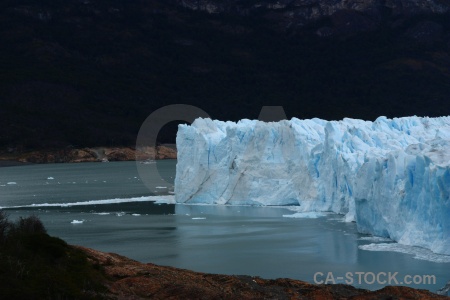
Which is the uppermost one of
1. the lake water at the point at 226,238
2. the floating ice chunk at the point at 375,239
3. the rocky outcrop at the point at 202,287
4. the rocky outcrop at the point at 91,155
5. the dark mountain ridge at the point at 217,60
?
the dark mountain ridge at the point at 217,60

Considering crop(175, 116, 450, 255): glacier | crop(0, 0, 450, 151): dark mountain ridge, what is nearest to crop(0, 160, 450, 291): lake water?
crop(175, 116, 450, 255): glacier

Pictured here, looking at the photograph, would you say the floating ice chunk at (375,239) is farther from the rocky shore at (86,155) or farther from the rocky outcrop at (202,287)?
the rocky shore at (86,155)

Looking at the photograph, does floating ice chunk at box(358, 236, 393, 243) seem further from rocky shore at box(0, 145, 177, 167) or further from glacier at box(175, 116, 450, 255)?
rocky shore at box(0, 145, 177, 167)

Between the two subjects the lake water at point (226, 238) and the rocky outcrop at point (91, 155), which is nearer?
the lake water at point (226, 238)

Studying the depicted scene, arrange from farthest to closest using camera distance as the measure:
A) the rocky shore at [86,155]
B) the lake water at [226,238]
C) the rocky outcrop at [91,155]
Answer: the rocky outcrop at [91,155]
the rocky shore at [86,155]
the lake water at [226,238]

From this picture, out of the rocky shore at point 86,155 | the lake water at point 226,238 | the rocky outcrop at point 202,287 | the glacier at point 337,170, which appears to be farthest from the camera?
the rocky shore at point 86,155

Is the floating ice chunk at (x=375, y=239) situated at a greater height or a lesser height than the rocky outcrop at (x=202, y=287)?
lesser

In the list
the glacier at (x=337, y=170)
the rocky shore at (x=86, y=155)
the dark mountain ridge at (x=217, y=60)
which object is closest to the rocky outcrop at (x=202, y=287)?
the glacier at (x=337, y=170)

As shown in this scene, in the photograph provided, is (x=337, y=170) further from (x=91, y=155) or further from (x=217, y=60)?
(x=217, y=60)

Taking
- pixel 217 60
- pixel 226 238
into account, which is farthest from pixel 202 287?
pixel 217 60
